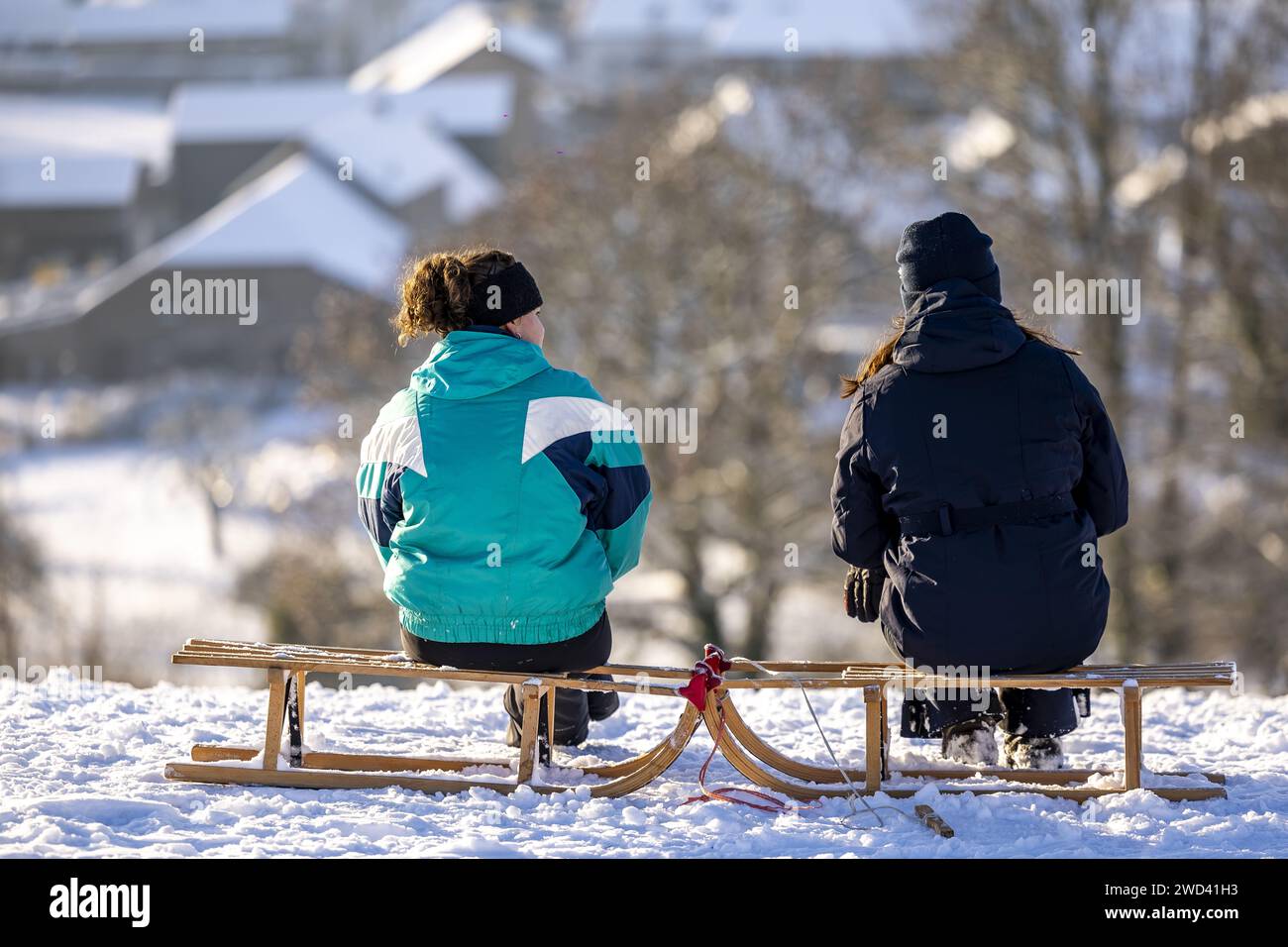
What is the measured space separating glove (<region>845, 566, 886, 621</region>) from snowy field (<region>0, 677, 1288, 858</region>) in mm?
522

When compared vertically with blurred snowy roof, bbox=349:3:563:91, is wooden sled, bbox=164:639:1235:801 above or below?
below

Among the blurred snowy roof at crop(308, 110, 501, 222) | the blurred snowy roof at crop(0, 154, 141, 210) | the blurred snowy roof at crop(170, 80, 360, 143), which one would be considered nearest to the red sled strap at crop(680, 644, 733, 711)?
the blurred snowy roof at crop(308, 110, 501, 222)

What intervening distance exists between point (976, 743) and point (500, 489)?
1.62m

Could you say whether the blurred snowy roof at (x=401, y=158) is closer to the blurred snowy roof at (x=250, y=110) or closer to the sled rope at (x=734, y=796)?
the blurred snowy roof at (x=250, y=110)

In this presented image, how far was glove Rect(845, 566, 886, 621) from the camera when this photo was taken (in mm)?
4586

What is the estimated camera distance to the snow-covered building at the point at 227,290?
140 feet

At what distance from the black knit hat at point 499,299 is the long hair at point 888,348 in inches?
37.0

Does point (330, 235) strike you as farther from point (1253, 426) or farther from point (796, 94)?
point (1253, 426)

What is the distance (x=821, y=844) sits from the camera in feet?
12.8

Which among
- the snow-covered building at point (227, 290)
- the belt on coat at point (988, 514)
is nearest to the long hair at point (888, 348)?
the belt on coat at point (988, 514)

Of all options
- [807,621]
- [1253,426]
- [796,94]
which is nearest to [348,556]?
[807,621]

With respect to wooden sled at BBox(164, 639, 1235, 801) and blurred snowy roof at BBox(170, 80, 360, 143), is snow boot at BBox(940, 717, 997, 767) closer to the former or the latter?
wooden sled at BBox(164, 639, 1235, 801)

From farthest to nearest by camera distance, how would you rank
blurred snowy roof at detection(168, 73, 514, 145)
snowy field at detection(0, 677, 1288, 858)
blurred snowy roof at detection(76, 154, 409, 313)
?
blurred snowy roof at detection(168, 73, 514, 145)
blurred snowy roof at detection(76, 154, 409, 313)
snowy field at detection(0, 677, 1288, 858)

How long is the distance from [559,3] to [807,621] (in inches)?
2512
